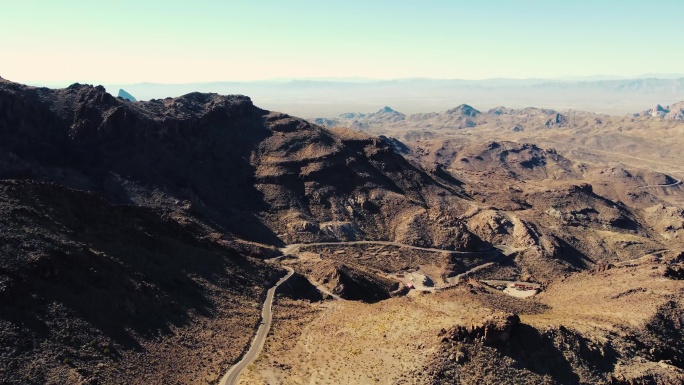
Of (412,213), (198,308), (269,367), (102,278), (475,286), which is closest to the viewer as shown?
(269,367)

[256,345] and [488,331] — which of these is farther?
[256,345]

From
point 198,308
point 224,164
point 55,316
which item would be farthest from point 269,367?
point 224,164

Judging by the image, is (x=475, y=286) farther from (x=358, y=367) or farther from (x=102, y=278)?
(x=102, y=278)

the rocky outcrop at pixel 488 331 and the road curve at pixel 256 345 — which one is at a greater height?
the rocky outcrop at pixel 488 331

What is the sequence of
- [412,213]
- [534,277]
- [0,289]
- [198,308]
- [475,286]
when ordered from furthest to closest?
1. [412,213]
2. [534,277]
3. [475,286]
4. [198,308]
5. [0,289]

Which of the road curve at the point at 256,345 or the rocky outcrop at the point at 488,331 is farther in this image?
the road curve at the point at 256,345

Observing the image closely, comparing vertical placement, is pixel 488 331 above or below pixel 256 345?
above

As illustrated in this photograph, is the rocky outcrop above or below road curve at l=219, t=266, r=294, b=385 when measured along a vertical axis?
above

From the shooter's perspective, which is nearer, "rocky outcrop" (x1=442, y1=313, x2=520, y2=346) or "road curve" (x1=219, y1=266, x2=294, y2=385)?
"rocky outcrop" (x1=442, y1=313, x2=520, y2=346)
